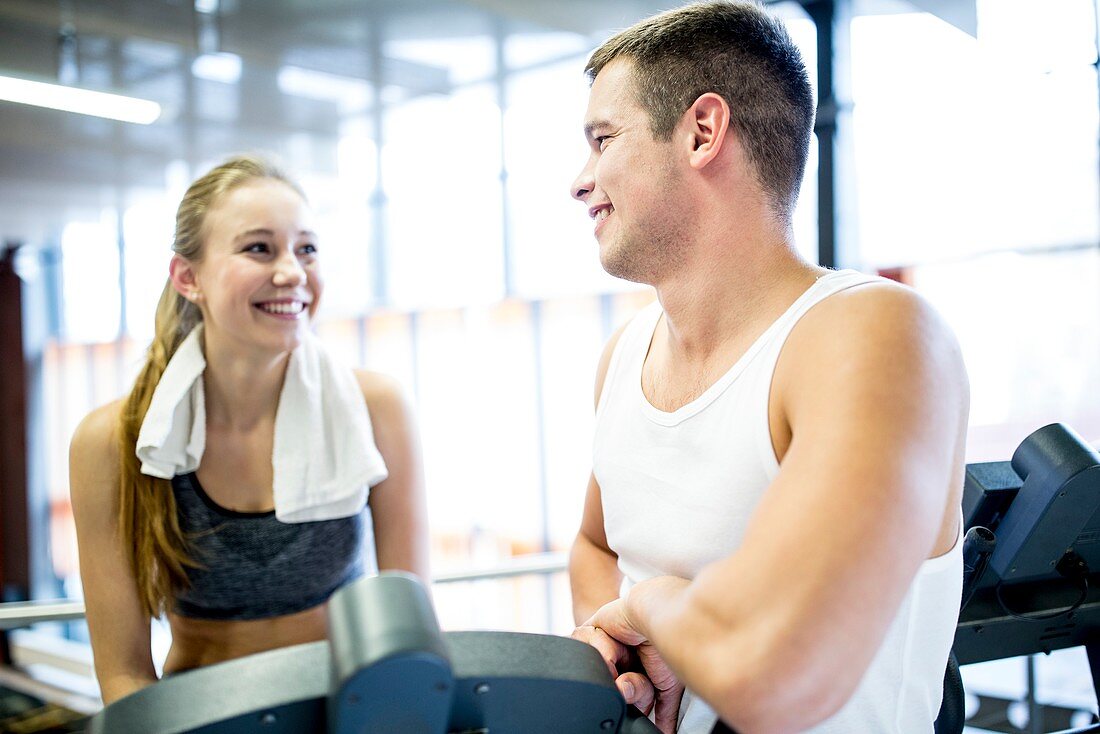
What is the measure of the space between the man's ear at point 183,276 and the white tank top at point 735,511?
117cm

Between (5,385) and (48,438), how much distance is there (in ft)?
2.60

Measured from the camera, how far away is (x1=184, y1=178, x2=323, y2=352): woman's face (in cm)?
182

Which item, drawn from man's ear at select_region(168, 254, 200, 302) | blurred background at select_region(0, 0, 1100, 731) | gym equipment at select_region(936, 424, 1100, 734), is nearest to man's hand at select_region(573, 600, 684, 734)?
gym equipment at select_region(936, 424, 1100, 734)

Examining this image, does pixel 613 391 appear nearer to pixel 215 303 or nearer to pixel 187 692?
pixel 187 692

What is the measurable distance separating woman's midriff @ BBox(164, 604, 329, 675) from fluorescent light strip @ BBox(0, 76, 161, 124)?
5.42m

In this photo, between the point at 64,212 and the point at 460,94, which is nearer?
the point at 460,94

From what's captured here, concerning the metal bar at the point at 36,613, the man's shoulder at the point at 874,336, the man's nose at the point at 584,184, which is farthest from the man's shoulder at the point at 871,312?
the metal bar at the point at 36,613

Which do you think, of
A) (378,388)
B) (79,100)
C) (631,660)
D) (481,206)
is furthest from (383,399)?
(481,206)

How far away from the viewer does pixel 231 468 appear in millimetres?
1848

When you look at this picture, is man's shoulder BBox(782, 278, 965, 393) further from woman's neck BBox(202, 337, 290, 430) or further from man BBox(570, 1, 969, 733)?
woman's neck BBox(202, 337, 290, 430)

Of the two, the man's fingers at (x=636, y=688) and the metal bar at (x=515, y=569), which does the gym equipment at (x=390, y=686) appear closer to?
the man's fingers at (x=636, y=688)

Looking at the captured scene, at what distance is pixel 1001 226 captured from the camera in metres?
5.07

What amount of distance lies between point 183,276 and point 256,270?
0.73 ft

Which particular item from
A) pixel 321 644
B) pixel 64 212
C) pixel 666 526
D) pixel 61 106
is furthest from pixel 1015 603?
pixel 64 212
